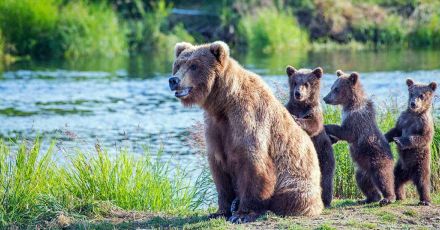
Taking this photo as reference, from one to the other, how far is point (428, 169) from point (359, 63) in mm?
26650

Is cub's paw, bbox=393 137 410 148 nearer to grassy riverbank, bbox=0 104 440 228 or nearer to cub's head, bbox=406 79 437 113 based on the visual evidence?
cub's head, bbox=406 79 437 113

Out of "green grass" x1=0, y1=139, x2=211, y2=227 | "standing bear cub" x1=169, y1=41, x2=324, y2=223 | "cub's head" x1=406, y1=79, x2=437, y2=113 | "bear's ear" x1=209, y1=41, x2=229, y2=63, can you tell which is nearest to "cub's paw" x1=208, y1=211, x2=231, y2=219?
"standing bear cub" x1=169, y1=41, x2=324, y2=223

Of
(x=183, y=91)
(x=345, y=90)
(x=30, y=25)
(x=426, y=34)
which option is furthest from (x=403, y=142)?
(x=426, y=34)

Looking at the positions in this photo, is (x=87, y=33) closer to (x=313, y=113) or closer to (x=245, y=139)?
(x=313, y=113)

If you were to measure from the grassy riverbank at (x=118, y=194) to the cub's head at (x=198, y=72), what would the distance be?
1428 mm

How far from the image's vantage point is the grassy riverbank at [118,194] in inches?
426

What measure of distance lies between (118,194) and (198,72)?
3.30m

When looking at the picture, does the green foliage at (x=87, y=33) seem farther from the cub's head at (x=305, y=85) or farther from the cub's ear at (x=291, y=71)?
the cub's head at (x=305, y=85)

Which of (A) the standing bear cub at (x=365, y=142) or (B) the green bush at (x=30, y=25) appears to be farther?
(B) the green bush at (x=30, y=25)

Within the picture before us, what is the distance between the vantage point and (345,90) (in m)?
12.2

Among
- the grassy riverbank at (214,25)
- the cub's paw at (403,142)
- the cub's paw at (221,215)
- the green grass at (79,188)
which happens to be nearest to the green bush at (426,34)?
the grassy riverbank at (214,25)

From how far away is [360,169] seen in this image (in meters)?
12.1

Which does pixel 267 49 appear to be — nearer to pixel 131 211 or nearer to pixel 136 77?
pixel 136 77

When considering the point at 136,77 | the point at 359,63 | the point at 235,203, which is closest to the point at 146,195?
the point at 235,203
